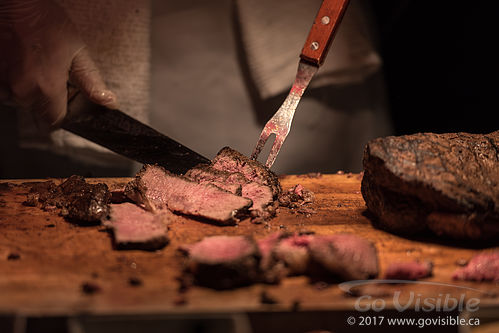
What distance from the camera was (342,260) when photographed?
1852 mm

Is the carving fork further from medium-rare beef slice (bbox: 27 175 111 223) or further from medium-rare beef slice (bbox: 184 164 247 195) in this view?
medium-rare beef slice (bbox: 27 175 111 223)

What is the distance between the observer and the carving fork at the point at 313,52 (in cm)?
280

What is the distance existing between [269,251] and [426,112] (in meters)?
2.50

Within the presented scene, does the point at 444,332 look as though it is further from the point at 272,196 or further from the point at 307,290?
the point at 272,196

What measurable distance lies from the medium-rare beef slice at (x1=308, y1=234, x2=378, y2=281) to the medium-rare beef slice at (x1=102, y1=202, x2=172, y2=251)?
773mm

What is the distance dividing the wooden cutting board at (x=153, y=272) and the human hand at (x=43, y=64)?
0.83 meters

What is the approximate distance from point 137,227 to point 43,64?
1551mm

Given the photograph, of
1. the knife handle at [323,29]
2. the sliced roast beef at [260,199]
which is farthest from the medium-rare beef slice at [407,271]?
the knife handle at [323,29]

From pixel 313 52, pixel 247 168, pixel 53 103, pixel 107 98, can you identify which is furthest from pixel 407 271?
pixel 53 103

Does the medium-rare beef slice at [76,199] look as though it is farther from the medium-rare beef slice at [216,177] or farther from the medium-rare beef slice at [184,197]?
the medium-rare beef slice at [216,177]

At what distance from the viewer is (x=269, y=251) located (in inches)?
76.2

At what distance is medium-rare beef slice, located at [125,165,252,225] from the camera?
2434 mm

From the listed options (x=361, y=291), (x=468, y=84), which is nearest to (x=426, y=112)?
(x=468, y=84)
